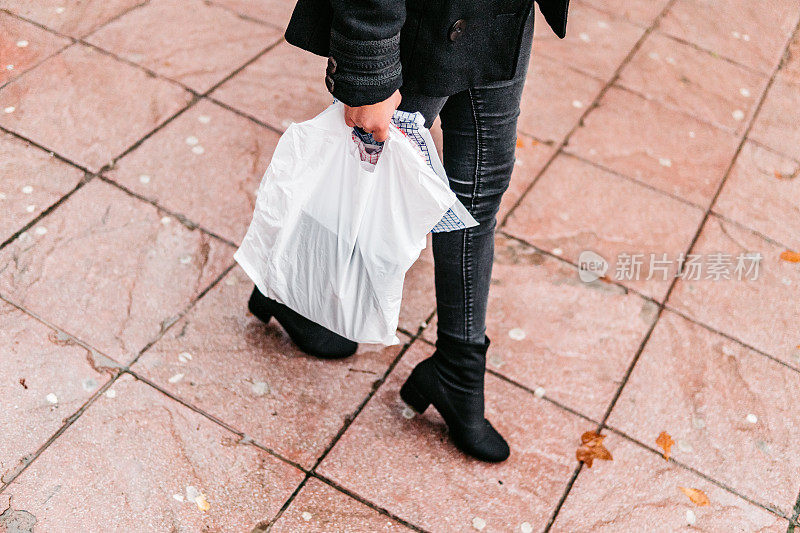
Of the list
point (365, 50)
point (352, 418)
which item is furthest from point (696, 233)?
point (365, 50)

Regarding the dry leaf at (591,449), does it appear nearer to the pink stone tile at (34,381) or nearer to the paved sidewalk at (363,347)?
the paved sidewalk at (363,347)

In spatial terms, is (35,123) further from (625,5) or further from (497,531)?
(625,5)

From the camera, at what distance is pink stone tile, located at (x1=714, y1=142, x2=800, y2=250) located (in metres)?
3.29

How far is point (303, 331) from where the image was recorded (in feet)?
7.86

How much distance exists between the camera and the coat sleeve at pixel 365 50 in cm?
147

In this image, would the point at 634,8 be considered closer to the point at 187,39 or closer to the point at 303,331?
the point at 187,39

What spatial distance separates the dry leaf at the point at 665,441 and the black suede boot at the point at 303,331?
3.46 feet

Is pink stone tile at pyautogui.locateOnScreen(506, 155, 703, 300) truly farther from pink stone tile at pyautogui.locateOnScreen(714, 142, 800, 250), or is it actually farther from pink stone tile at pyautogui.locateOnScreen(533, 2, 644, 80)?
pink stone tile at pyautogui.locateOnScreen(533, 2, 644, 80)

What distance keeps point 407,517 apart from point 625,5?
11.9 feet

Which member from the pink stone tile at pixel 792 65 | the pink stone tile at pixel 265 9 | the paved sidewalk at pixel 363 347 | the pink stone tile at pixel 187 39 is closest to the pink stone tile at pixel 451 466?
the paved sidewalk at pixel 363 347

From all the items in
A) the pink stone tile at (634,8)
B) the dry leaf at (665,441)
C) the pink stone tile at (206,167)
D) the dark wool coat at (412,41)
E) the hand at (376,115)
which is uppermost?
the dark wool coat at (412,41)

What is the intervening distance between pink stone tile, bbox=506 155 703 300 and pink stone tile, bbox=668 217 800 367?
→ 10 centimetres

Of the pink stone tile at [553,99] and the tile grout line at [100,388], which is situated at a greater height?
the pink stone tile at [553,99]

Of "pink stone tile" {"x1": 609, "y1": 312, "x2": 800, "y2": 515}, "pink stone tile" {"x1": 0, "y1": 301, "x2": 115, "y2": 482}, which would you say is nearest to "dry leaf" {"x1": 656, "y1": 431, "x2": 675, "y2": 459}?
"pink stone tile" {"x1": 609, "y1": 312, "x2": 800, "y2": 515}
